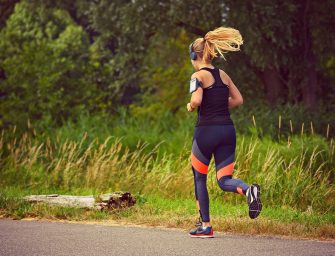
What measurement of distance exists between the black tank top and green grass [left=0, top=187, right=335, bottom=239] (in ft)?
4.76

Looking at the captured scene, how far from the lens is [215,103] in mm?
7691

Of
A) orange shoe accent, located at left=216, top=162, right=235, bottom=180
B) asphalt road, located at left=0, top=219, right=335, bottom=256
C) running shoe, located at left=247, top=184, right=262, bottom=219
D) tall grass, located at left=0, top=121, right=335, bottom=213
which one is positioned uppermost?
orange shoe accent, located at left=216, top=162, right=235, bottom=180

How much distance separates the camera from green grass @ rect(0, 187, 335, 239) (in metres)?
8.38

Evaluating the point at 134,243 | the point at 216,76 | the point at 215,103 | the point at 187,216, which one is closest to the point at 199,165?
the point at 215,103

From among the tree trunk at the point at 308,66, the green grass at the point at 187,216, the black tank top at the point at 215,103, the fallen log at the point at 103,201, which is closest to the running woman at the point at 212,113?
the black tank top at the point at 215,103

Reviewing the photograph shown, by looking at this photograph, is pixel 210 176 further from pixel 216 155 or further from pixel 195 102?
pixel 195 102

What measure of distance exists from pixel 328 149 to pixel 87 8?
41.7 feet

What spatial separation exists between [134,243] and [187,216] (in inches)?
69.3

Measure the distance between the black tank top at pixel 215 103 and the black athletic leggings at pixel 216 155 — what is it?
0.07 m

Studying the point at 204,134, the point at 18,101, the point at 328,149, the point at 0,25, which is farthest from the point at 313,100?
the point at 0,25

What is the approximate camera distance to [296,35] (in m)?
21.6

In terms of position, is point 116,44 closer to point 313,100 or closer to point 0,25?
point 313,100

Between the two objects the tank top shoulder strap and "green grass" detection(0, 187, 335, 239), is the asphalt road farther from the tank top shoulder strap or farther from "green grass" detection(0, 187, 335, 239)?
the tank top shoulder strap

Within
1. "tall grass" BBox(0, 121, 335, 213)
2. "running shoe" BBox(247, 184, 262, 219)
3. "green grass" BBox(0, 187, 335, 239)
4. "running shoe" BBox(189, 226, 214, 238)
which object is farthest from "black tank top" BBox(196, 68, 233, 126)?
"tall grass" BBox(0, 121, 335, 213)
